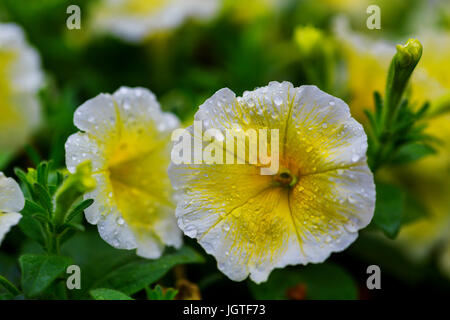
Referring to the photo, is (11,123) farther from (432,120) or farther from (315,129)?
(432,120)

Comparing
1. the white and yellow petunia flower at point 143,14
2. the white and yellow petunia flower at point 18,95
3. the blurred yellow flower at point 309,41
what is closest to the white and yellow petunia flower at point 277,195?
the blurred yellow flower at point 309,41

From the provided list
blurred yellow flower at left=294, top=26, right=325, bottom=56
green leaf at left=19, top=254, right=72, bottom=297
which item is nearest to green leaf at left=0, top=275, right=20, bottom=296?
green leaf at left=19, top=254, right=72, bottom=297

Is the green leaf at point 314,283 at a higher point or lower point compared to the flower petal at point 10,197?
lower

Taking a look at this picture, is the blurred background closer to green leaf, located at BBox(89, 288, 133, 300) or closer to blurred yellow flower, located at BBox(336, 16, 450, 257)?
blurred yellow flower, located at BBox(336, 16, 450, 257)

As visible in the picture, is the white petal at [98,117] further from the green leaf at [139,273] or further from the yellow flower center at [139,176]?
the green leaf at [139,273]

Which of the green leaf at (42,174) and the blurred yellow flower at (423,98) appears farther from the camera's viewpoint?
the blurred yellow flower at (423,98)
